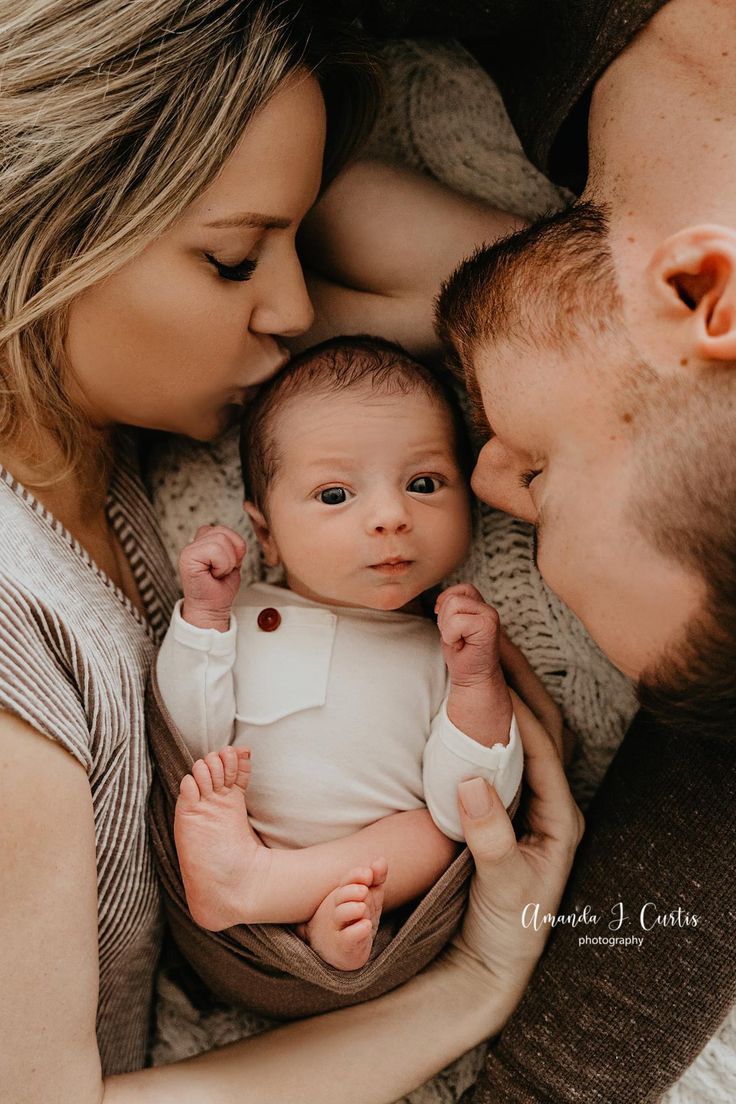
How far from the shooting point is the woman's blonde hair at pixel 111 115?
1.13 m

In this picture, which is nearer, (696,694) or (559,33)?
(696,694)

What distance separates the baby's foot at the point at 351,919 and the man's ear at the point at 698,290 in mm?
713

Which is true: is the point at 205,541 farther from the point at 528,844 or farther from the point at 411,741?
the point at 528,844

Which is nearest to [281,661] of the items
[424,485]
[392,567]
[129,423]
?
[392,567]

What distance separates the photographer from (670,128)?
1099mm

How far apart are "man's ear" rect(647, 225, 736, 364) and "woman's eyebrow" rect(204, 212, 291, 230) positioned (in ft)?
1.61

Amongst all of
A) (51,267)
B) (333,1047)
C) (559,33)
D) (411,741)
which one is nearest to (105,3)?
(51,267)

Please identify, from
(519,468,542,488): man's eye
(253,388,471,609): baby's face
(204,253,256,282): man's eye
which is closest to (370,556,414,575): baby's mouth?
(253,388,471,609): baby's face

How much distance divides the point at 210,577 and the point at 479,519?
44 centimetres

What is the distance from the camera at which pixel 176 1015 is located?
5.12 feet

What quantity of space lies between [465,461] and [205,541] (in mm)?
395

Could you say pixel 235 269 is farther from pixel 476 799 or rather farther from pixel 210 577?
pixel 476 799

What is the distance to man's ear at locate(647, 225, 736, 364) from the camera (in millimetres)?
928
